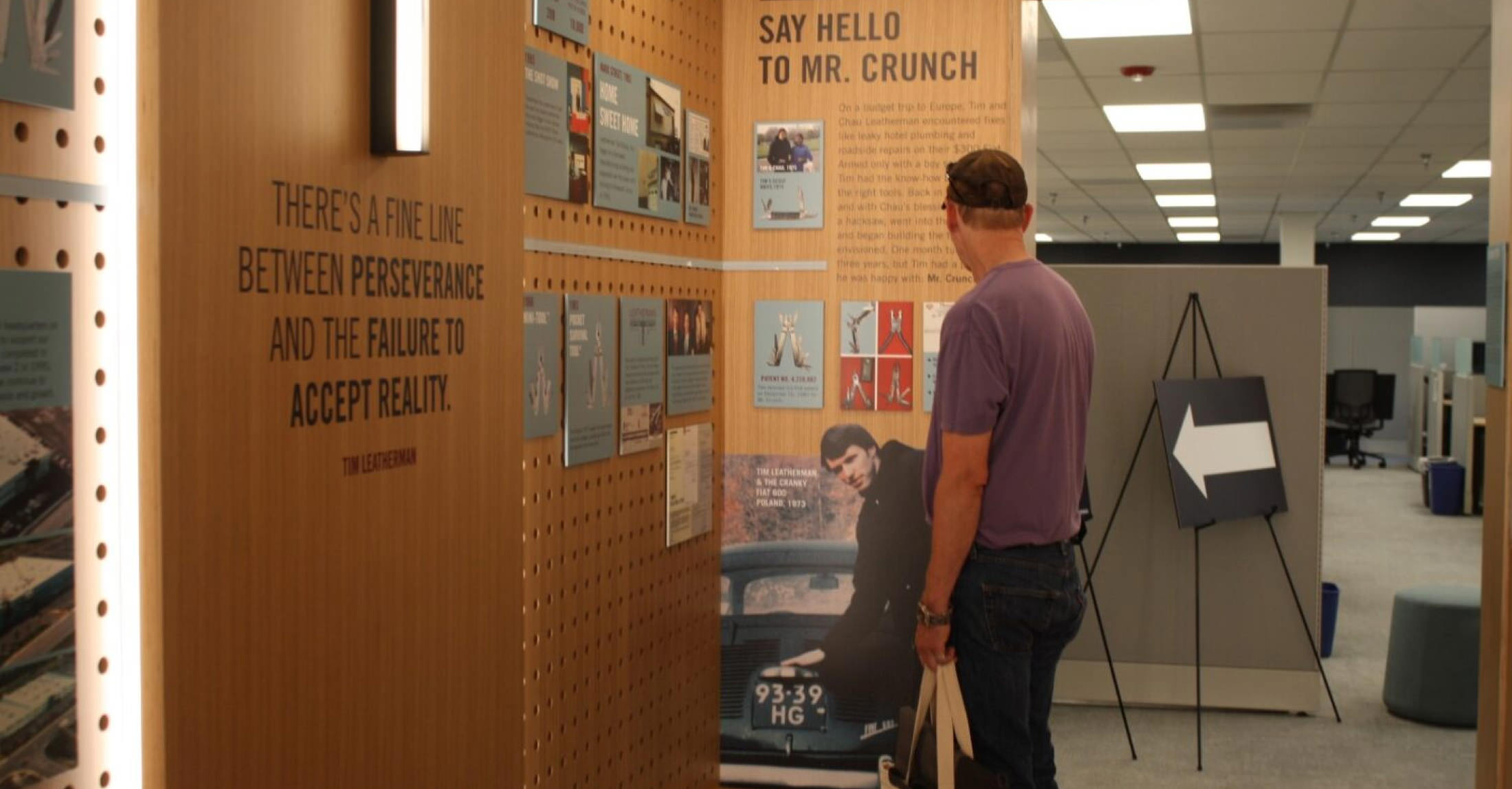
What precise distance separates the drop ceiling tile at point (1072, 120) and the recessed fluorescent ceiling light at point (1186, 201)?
18.4 feet

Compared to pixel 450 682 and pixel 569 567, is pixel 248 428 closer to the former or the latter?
pixel 450 682

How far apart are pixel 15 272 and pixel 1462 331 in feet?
56.2

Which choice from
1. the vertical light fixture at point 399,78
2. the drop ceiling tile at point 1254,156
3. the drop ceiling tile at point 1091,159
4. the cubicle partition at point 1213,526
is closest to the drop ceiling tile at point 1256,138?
the drop ceiling tile at point 1254,156

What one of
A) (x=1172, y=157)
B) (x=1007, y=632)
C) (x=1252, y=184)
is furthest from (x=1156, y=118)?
(x=1007, y=632)

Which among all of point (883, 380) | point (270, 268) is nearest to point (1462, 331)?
point (883, 380)

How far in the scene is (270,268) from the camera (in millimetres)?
1779

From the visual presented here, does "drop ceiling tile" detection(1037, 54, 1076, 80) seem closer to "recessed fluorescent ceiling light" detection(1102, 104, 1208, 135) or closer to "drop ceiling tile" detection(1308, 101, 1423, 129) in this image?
"recessed fluorescent ceiling light" detection(1102, 104, 1208, 135)

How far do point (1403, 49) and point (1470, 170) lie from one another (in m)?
6.64

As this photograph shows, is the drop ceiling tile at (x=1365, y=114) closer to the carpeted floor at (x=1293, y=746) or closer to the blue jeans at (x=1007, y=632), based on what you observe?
the carpeted floor at (x=1293, y=746)

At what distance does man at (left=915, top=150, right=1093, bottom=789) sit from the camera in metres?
2.64

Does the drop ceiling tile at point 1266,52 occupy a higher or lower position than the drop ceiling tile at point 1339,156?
lower

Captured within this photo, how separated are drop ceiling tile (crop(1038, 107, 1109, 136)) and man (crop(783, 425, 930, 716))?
720cm

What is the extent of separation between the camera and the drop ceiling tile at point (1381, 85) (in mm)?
8766

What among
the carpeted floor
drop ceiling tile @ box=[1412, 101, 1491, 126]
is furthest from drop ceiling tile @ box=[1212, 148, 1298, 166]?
the carpeted floor
